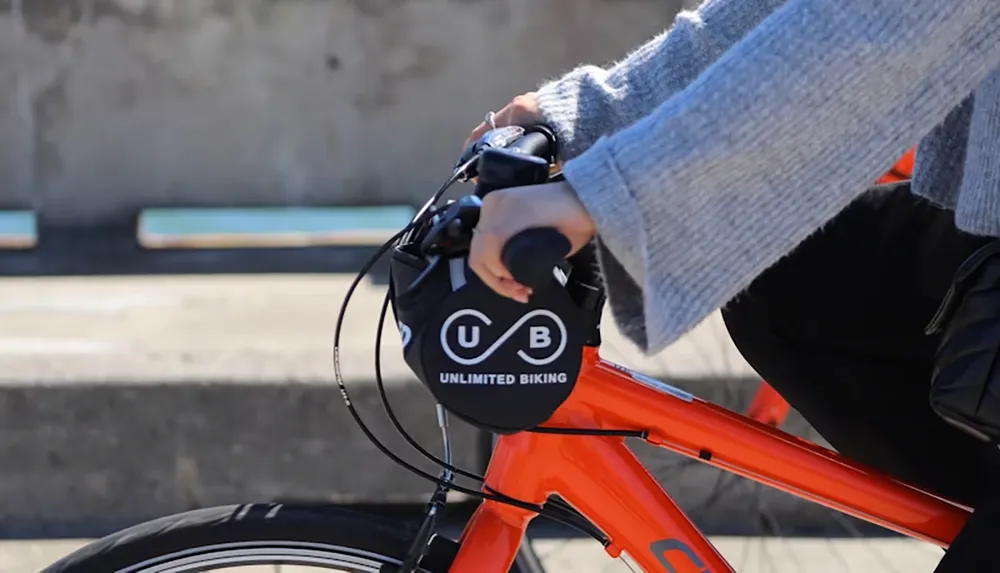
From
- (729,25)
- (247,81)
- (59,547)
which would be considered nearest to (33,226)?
(247,81)

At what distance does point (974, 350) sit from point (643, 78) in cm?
53

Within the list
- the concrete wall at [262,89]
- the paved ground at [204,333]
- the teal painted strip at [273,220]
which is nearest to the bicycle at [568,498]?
the paved ground at [204,333]

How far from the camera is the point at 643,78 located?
4.56 ft

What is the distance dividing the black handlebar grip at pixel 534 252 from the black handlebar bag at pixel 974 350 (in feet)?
1.41

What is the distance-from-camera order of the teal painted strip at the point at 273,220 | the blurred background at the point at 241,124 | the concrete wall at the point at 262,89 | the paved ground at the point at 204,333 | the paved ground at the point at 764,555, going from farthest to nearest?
the teal painted strip at the point at 273,220
the concrete wall at the point at 262,89
the blurred background at the point at 241,124
the paved ground at the point at 204,333
the paved ground at the point at 764,555

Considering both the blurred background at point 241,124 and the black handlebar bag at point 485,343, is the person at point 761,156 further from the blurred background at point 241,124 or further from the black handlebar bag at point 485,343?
the blurred background at point 241,124

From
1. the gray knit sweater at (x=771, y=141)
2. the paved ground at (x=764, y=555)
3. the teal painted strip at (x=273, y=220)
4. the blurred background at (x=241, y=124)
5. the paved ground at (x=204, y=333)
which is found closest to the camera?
the gray knit sweater at (x=771, y=141)

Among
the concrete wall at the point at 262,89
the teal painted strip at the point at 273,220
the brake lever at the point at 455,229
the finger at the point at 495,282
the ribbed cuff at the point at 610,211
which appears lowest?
A: the teal painted strip at the point at 273,220

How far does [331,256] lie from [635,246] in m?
4.80

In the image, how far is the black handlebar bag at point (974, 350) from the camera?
3.63ft

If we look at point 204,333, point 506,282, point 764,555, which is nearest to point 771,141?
point 506,282

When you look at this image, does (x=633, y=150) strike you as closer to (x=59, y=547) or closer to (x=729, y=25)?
(x=729, y=25)

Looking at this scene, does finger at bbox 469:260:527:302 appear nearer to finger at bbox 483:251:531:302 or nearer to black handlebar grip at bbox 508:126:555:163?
finger at bbox 483:251:531:302

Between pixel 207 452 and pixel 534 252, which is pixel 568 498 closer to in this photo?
pixel 534 252
